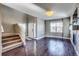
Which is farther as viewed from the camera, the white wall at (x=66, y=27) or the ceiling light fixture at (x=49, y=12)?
the ceiling light fixture at (x=49, y=12)

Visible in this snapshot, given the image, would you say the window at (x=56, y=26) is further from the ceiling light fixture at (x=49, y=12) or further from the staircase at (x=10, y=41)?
the staircase at (x=10, y=41)

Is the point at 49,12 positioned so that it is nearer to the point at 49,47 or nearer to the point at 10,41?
the point at 49,47

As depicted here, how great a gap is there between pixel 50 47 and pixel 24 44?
0.78 m

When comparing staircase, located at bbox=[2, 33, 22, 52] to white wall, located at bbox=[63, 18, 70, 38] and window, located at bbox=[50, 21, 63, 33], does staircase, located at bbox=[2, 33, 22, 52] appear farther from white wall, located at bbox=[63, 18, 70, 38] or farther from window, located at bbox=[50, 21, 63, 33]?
white wall, located at bbox=[63, 18, 70, 38]

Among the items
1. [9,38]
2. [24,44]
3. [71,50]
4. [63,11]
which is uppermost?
[63,11]

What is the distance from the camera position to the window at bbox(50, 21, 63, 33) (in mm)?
2521

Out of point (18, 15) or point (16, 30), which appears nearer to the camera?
point (18, 15)

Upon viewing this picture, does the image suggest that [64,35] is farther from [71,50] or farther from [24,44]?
[24,44]

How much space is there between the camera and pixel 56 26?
2.62 m

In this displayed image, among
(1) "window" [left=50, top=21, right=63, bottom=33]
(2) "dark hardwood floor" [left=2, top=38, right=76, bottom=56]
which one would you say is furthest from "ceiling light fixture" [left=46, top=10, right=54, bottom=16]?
(2) "dark hardwood floor" [left=2, top=38, right=76, bottom=56]

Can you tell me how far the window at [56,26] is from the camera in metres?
2.52

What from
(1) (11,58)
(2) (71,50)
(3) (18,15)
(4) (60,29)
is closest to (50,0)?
(1) (11,58)

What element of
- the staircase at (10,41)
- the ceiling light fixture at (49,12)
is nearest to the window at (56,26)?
the ceiling light fixture at (49,12)

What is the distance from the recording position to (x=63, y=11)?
2.75 metres
